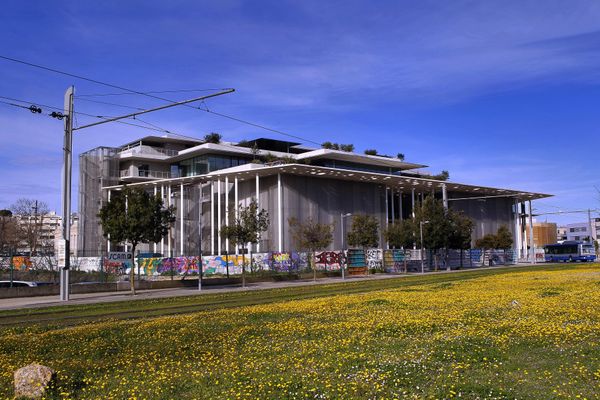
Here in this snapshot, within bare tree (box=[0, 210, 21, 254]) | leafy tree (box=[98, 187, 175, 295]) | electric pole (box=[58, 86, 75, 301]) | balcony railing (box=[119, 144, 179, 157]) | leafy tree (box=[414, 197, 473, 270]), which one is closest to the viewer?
electric pole (box=[58, 86, 75, 301])

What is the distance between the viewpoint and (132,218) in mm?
37344

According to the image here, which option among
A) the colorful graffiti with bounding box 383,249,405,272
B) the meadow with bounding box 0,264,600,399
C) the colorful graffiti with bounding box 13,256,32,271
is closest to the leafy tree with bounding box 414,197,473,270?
the colorful graffiti with bounding box 383,249,405,272

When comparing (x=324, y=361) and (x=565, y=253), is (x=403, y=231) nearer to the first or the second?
(x=565, y=253)

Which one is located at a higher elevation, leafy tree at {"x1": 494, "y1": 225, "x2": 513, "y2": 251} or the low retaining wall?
leafy tree at {"x1": 494, "y1": 225, "x2": 513, "y2": 251}

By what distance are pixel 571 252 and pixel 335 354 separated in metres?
87.2

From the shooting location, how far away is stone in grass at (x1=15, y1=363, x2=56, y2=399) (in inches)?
319

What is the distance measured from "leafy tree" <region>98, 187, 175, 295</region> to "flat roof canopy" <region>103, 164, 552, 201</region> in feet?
108

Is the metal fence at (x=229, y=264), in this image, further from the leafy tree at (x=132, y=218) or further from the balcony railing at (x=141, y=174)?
the balcony railing at (x=141, y=174)

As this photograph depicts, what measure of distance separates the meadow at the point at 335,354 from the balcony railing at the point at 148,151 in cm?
7964

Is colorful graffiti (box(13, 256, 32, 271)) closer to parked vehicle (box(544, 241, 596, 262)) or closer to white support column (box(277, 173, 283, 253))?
white support column (box(277, 173, 283, 253))

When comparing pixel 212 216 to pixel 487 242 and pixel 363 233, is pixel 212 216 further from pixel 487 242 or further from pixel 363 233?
pixel 487 242

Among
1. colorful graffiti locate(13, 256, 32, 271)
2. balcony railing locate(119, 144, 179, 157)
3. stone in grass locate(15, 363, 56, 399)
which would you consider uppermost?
balcony railing locate(119, 144, 179, 157)

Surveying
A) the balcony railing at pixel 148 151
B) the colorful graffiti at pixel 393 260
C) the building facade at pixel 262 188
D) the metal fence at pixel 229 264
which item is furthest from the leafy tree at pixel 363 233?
the balcony railing at pixel 148 151

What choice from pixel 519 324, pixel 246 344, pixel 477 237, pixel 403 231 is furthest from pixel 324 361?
pixel 477 237
